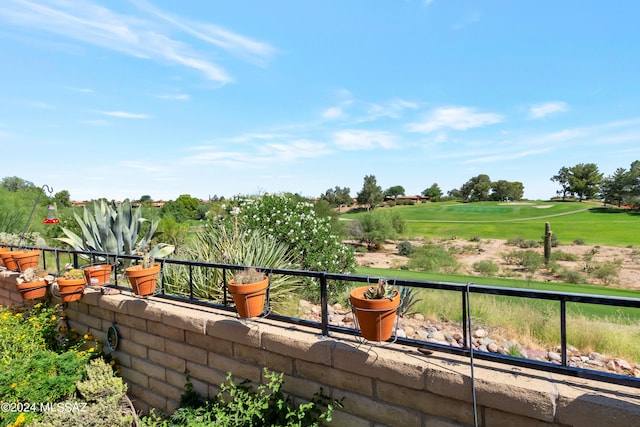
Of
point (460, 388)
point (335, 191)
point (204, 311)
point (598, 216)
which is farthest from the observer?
point (335, 191)

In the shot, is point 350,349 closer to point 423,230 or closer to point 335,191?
point 423,230

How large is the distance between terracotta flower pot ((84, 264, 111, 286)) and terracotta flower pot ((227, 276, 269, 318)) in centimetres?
254

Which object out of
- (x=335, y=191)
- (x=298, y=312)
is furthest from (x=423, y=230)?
(x=298, y=312)

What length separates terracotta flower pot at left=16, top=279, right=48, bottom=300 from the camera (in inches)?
197

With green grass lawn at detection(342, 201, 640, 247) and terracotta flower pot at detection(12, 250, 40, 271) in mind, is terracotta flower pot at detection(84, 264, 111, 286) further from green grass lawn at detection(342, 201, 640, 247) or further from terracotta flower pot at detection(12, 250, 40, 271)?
green grass lawn at detection(342, 201, 640, 247)

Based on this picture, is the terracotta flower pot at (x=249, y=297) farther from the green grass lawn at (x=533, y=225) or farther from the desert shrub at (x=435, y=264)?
the green grass lawn at (x=533, y=225)

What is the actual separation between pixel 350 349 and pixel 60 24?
22.8 feet

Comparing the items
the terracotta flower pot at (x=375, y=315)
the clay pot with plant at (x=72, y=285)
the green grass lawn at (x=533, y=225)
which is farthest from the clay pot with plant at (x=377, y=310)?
the green grass lawn at (x=533, y=225)

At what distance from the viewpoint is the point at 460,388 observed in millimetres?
1994

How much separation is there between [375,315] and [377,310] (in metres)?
0.05

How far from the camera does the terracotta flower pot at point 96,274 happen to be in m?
4.33

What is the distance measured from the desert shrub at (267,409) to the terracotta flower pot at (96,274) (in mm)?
2326

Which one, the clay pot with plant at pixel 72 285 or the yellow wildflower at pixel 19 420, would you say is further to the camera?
the clay pot with plant at pixel 72 285

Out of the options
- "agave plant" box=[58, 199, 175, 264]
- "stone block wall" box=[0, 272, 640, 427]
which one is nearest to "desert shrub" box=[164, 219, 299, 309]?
"stone block wall" box=[0, 272, 640, 427]
